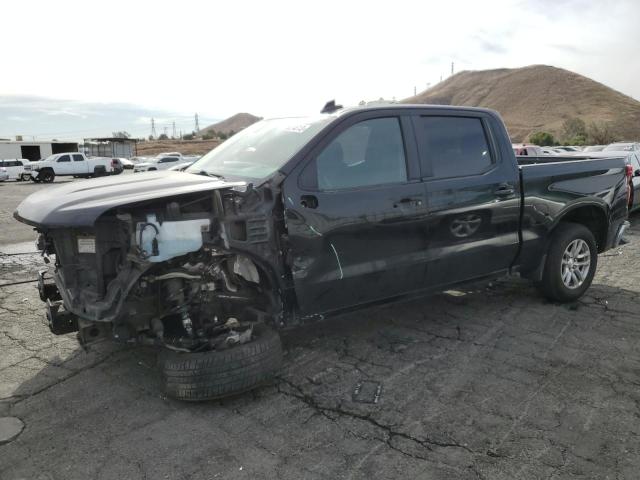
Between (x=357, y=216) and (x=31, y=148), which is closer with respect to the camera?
(x=357, y=216)

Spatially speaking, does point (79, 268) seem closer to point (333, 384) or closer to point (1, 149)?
point (333, 384)

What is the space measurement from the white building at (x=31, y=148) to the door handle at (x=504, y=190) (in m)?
53.0

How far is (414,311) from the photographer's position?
5.17m

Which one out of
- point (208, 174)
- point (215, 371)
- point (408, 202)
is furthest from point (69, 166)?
point (215, 371)

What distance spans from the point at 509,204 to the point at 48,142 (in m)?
56.1

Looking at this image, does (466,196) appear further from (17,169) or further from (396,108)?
(17,169)

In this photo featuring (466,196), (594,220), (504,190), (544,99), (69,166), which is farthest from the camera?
(544,99)

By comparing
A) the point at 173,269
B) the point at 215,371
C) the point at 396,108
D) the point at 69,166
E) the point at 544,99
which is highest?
the point at 544,99

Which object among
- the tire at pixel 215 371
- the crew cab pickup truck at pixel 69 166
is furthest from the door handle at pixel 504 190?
the crew cab pickup truck at pixel 69 166

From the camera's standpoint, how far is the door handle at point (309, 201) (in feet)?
11.7

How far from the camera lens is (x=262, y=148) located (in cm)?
414

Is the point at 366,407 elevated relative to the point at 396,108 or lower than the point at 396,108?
lower

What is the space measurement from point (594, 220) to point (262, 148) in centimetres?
376

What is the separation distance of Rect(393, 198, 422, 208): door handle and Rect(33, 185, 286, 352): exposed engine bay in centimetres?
96
